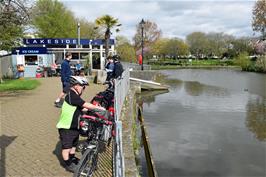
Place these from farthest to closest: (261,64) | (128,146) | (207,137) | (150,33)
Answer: (150,33)
(261,64)
(207,137)
(128,146)

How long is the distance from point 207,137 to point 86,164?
793cm

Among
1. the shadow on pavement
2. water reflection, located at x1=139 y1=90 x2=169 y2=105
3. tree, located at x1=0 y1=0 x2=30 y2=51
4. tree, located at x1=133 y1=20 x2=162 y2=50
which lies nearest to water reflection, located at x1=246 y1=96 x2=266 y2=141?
water reflection, located at x1=139 y1=90 x2=169 y2=105

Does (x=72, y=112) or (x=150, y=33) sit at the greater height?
(x=150, y=33)

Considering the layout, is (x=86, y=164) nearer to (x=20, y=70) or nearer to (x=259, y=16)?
(x=20, y=70)

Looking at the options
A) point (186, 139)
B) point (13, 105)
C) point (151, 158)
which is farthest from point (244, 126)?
point (13, 105)

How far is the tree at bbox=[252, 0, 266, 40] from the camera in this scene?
56.3 metres

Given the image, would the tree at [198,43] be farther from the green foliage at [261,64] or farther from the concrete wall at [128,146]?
the concrete wall at [128,146]

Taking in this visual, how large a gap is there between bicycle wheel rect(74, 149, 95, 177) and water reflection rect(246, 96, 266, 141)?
28.3 ft

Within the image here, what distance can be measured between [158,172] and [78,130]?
156 inches

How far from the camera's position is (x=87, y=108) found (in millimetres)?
4941

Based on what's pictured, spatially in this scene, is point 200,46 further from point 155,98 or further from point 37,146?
point 37,146

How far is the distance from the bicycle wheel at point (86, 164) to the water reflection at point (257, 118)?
864 centimetres

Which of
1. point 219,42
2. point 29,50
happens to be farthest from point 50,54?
point 219,42

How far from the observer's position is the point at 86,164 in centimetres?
464
